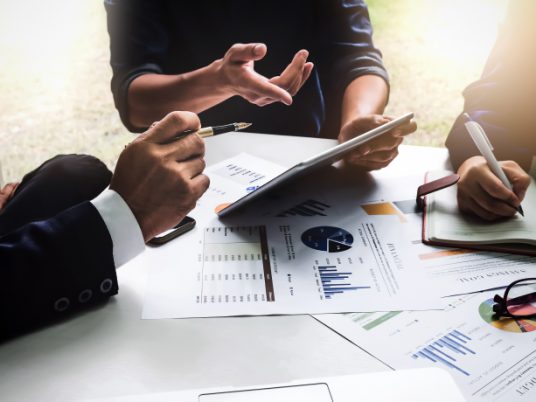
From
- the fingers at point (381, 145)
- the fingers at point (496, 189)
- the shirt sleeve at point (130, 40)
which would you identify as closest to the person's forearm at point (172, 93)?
the shirt sleeve at point (130, 40)

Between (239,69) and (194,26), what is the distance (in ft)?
1.25

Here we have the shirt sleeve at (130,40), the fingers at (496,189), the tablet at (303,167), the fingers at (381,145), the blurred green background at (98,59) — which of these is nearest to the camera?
the tablet at (303,167)

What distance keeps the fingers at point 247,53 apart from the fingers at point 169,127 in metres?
0.36

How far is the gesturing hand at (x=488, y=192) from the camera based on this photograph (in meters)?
0.89

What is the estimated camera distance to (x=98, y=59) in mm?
3238

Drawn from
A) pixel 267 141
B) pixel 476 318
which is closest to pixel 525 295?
pixel 476 318

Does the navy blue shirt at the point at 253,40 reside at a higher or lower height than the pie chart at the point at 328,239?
higher

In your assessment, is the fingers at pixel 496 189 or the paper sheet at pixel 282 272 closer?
the paper sheet at pixel 282 272

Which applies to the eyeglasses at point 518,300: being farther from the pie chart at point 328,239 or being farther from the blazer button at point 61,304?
the blazer button at point 61,304

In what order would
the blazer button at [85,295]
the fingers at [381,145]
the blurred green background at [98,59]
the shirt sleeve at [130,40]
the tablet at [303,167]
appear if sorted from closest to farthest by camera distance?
1. the blazer button at [85,295]
2. the tablet at [303,167]
3. the fingers at [381,145]
4. the shirt sleeve at [130,40]
5. the blurred green background at [98,59]

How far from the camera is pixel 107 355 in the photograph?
0.61 metres

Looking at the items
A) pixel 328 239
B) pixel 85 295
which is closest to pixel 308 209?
pixel 328 239

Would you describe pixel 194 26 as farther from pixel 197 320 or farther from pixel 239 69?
pixel 197 320

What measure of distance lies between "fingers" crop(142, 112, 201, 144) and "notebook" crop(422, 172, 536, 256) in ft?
1.37
